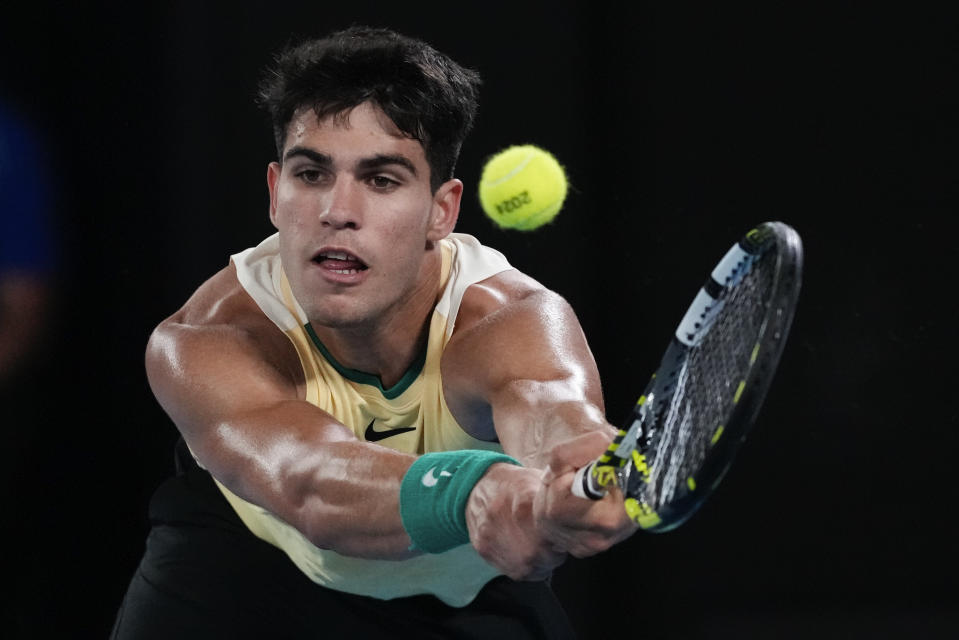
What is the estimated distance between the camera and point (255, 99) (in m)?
2.94

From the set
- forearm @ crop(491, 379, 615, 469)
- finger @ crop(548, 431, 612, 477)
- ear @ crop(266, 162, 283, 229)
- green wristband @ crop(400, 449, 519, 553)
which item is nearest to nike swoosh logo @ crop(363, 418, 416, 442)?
forearm @ crop(491, 379, 615, 469)

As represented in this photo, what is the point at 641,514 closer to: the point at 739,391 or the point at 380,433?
the point at 739,391

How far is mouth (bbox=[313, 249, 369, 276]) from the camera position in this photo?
193 centimetres

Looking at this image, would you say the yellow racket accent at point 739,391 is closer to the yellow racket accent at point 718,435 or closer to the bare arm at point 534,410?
the yellow racket accent at point 718,435

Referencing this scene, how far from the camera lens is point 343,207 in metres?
1.90

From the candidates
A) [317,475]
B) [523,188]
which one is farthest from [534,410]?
[523,188]

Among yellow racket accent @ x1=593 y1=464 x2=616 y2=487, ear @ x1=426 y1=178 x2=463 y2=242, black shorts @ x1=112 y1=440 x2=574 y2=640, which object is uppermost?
ear @ x1=426 y1=178 x2=463 y2=242

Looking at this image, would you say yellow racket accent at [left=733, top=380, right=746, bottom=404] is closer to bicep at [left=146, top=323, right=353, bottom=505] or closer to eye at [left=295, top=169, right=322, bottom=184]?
bicep at [left=146, top=323, right=353, bottom=505]

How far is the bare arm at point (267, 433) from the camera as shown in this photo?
1.61 m

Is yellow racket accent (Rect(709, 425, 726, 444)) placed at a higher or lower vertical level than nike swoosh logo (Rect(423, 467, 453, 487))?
higher

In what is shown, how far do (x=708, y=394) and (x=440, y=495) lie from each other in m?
0.31

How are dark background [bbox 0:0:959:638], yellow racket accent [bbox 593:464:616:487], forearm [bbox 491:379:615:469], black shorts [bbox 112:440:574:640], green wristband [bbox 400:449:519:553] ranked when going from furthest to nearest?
dark background [bbox 0:0:959:638] < black shorts [bbox 112:440:574:640] < forearm [bbox 491:379:615:469] < green wristband [bbox 400:449:519:553] < yellow racket accent [bbox 593:464:616:487]

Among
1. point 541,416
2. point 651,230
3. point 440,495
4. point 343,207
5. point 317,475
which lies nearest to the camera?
point 440,495

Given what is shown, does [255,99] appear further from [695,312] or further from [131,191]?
[695,312]
